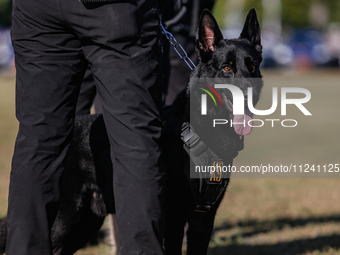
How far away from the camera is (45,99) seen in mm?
1637

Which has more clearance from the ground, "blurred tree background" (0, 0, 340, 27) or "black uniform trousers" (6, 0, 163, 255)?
"black uniform trousers" (6, 0, 163, 255)

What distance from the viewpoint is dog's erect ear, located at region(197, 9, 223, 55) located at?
2426mm

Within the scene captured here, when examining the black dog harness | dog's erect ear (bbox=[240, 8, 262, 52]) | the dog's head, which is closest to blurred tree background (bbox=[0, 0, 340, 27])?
dog's erect ear (bbox=[240, 8, 262, 52])

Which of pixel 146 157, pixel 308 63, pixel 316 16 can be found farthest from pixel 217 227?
pixel 316 16

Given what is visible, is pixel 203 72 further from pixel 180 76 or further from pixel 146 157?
pixel 146 157

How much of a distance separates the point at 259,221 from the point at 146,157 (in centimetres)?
258

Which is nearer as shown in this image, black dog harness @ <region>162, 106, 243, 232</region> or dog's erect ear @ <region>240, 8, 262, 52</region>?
black dog harness @ <region>162, 106, 243, 232</region>

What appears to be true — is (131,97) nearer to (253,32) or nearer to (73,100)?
(73,100)

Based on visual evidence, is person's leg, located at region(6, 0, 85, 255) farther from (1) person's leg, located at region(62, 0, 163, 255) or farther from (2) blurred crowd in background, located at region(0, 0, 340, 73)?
(2) blurred crowd in background, located at region(0, 0, 340, 73)

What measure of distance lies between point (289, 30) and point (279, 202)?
35485mm

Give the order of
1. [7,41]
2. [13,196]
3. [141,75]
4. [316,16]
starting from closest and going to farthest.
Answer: [141,75] → [13,196] → [7,41] → [316,16]

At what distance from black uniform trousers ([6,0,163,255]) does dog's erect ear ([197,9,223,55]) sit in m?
0.85

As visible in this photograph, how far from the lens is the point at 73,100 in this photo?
1.72 meters

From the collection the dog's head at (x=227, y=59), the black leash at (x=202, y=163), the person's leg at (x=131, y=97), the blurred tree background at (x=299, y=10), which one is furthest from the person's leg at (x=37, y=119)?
the blurred tree background at (x=299, y=10)
